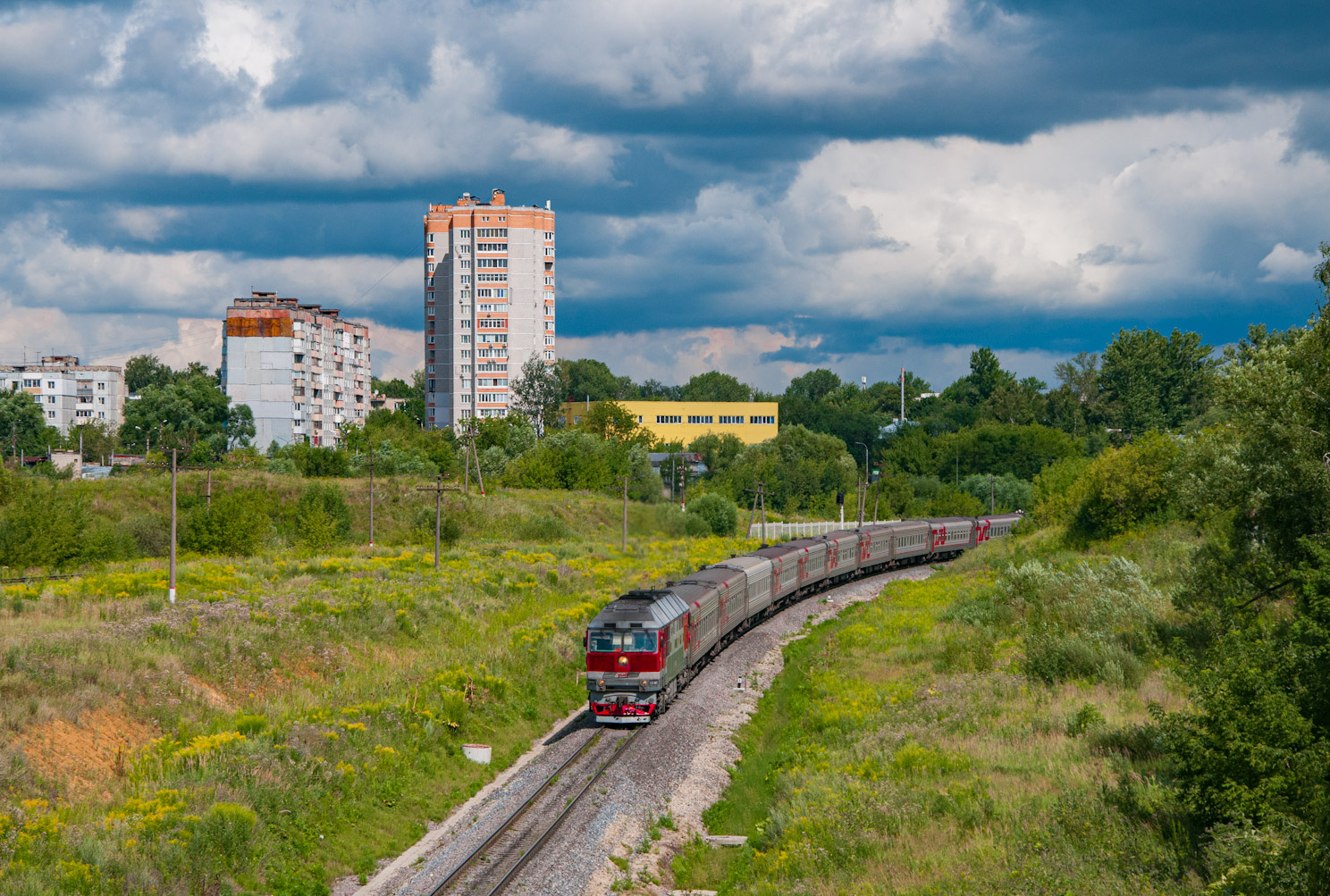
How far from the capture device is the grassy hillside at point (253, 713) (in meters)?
18.6

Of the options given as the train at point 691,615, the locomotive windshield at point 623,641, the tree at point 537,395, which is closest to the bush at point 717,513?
the train at point 691,615

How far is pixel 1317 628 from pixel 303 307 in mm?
154386

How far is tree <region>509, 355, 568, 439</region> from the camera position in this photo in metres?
166

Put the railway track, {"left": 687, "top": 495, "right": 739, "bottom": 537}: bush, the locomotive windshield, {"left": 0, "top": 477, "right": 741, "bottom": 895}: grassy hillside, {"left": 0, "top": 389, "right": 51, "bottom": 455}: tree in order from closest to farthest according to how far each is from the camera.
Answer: {"left": 0, "top": 477, "right": 741, "bottom": 895}: grassy hillside → the railway track → the locomotive windshield → {"left": 687, "top": 495, "right": 739, "bottom": 537}: bush → {"left": 0, "top": 389, "right": 51, "bottom": 455}: tree

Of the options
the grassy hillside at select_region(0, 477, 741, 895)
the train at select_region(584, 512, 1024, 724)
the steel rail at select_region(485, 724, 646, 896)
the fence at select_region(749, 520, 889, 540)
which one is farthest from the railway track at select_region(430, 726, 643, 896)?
the fence at select_region(749, 520, 889, 540)

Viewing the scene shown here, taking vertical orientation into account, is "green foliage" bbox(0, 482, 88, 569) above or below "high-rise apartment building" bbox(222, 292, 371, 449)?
below

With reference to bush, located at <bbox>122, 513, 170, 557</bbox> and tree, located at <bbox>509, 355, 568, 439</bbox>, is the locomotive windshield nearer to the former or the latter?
bush, located at <bbox>122, 513, 170, 557</bbox>

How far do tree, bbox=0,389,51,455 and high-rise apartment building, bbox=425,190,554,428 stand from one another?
61316 millimetres

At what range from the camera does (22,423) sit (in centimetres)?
14850

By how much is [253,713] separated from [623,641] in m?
10.5

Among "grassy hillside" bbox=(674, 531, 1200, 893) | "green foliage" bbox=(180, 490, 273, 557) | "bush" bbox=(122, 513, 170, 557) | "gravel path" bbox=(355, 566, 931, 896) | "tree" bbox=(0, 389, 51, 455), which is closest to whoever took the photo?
"grassy hillside" bbox=(674, 531, 1200, 893)

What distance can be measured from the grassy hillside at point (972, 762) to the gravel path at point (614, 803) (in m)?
0.81

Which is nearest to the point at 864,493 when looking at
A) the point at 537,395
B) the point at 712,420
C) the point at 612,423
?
the point at 612,423

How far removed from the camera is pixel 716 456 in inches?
5822
